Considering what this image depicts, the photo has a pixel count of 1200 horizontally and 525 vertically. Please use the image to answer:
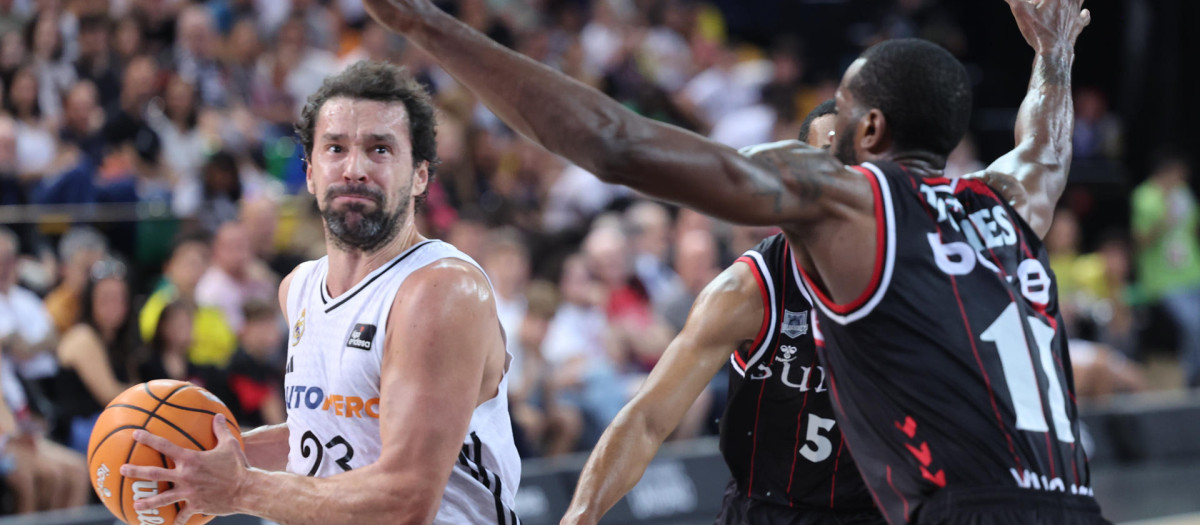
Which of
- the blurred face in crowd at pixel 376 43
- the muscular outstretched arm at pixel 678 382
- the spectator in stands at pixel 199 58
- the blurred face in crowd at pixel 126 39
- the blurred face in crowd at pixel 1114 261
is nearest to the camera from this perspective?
the muscular outstretched arm at pixel 678 382

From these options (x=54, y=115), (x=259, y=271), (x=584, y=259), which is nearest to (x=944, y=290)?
(x=259, y=271)

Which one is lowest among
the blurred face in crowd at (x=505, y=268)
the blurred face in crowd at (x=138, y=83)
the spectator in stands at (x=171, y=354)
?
the spectator in stands at (x=171, y=354)

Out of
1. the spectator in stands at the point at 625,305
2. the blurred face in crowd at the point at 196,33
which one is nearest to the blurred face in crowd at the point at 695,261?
the spectator in stands at the point at 625,305

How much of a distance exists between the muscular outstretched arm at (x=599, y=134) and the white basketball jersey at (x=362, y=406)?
942 millimetres

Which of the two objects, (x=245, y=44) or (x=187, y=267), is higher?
(x=245, y=44)

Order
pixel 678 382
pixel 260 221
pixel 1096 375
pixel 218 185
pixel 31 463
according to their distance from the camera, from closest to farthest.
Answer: pixel 678 382 → pixel 31 463 → pixel 260 221 → pixel 218 185 → pixel 1096 375

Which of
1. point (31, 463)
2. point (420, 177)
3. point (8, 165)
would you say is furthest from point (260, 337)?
point (420, 177)

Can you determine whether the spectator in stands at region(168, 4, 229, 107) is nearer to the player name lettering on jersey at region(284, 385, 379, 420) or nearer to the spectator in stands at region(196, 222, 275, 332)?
the spectator in stands at region(196, 222, 275, 332)

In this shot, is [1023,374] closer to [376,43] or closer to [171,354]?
[171,354]

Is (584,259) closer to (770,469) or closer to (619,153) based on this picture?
(770,469)

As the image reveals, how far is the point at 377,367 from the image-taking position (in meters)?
3.27

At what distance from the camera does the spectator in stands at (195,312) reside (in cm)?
761

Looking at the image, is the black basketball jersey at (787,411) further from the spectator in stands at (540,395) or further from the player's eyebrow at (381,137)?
the spectator in stands at (540,395)

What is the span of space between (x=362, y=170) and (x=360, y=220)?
14cm
